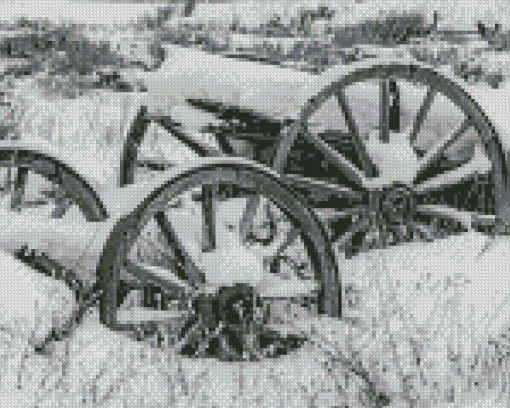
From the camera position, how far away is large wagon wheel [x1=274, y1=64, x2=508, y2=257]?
402 cm

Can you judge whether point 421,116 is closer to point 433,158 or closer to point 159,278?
point 433,158

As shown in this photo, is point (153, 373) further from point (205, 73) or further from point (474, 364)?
point (205, 73)

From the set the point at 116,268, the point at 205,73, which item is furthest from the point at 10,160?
the point at 205,73

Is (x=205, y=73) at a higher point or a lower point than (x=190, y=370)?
higher

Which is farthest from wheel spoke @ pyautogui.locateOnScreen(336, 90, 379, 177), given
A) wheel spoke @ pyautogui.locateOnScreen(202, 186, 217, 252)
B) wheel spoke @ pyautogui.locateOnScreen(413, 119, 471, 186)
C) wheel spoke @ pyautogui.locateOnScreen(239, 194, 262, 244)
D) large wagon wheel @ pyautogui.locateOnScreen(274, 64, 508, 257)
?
wheel spoke @ pyautogui.locateOnScreen(202, 186, 217, 252)

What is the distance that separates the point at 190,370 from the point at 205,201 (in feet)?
2.12

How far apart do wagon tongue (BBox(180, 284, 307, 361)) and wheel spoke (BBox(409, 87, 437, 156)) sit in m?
1.68

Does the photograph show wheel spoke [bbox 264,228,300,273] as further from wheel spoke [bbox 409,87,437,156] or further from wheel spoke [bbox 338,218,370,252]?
wheel spoke [bbox 409,87,437,156]

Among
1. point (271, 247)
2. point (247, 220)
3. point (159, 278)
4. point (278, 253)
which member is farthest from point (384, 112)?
point (159, 278)

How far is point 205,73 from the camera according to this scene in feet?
14.2

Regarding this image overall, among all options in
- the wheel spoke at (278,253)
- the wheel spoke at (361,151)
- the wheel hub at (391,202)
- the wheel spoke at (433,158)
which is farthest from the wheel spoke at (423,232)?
the wheel spoke at (278,253)

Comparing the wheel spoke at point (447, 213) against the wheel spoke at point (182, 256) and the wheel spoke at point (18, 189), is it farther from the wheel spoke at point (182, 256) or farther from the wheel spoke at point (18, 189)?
the wheel spoke at point (18, 189)

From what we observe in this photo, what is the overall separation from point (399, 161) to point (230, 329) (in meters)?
1.50

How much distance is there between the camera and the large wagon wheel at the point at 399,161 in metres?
4.02
